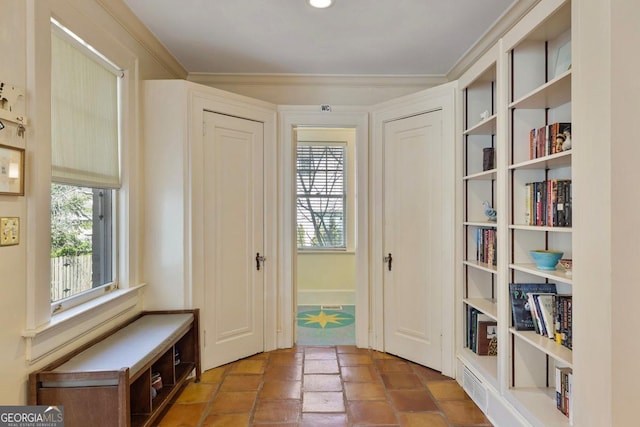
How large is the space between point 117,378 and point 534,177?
2.52m

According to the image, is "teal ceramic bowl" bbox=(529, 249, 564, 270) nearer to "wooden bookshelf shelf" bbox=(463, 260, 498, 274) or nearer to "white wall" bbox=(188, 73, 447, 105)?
"wooden bookshelf shelf" bbox=(463, 260, 498, 274)

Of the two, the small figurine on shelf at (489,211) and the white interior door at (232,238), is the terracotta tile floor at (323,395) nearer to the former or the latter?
the white interior door at (232,238)

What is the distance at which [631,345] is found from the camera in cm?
141

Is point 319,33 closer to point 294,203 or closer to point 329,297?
point 294,203

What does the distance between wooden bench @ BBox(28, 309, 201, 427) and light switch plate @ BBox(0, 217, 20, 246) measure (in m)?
0.65

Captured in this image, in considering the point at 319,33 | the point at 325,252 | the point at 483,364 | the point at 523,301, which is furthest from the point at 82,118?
the point at 325,252

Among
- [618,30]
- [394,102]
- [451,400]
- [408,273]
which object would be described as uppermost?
[394,102]

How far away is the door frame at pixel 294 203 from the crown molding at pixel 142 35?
1.05m

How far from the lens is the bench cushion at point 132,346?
1795 millimetres

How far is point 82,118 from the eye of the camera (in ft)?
6.89

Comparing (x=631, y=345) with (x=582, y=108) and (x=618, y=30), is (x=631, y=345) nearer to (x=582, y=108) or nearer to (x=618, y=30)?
(x=582, y=108)

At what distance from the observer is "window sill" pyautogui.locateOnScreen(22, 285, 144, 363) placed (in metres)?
1.69

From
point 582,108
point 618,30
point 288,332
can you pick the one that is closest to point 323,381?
point 288,332

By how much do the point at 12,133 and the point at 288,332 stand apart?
2628 millimetres
